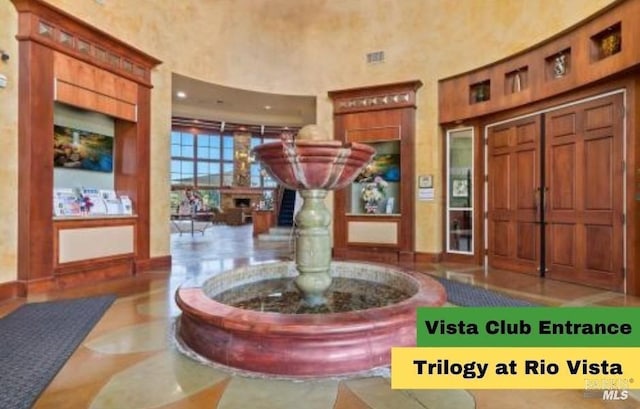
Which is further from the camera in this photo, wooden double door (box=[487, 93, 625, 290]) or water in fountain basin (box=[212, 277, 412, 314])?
wooden double door (box=[487, 93, 625, 290])

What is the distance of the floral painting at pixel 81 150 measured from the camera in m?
4.67

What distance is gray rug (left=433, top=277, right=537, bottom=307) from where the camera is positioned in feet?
12.0

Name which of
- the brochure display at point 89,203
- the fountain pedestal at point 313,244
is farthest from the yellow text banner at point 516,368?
the brochure display at point 89,203

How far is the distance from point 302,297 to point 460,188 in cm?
427

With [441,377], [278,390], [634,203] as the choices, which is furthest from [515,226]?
[278,390]

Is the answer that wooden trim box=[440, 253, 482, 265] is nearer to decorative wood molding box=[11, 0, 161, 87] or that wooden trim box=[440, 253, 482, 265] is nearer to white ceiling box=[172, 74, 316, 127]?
white ceiling box=[172, 74, 316, 127]

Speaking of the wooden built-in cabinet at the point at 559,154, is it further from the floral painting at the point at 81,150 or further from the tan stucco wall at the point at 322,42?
the floral painting at the point at 81,150

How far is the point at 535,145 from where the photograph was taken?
5.23 metres

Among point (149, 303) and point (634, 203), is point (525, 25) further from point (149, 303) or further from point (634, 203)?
point (149, 303)

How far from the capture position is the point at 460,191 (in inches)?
251

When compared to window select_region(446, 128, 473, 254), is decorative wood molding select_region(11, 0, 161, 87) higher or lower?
higher

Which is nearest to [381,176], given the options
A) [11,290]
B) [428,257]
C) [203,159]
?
[428,257]

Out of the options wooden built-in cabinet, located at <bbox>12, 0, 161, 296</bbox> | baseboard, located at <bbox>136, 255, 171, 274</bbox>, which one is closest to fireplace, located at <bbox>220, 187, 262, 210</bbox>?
baseboard, located at <bbox>136, 255, 171, 274</bbox>

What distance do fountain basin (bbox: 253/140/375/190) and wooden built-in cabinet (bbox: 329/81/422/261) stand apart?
3975 millimetres
